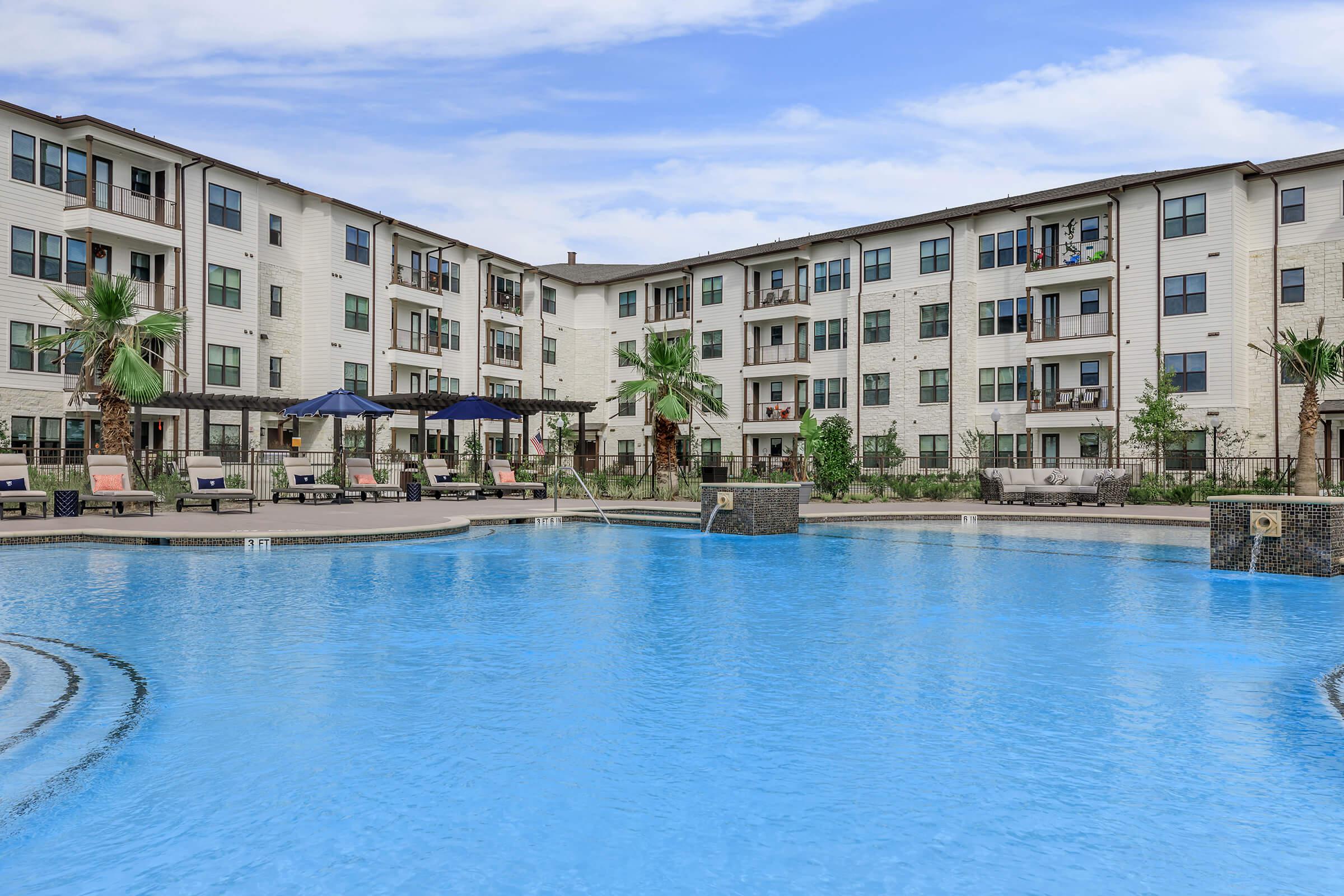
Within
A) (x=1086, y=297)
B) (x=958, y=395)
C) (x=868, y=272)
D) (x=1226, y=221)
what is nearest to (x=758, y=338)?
(x=868, y=272)

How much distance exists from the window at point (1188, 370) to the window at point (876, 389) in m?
11.7

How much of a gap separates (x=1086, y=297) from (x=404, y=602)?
34737 millimetres

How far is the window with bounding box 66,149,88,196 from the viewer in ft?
100

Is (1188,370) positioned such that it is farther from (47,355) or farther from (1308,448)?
(47,355)

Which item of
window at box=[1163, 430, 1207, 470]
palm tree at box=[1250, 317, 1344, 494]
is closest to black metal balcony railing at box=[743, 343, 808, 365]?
window at box=[1163, 430, 1207, 470]

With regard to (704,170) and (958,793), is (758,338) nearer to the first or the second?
(704,170)

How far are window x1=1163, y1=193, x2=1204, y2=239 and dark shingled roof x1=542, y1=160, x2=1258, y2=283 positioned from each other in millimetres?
960

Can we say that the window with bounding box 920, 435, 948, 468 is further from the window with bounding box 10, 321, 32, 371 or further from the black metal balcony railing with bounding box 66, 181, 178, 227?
the window with bounding box 10, 321, 32, 371

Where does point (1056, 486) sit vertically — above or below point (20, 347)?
below

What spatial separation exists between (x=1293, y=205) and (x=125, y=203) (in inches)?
1649

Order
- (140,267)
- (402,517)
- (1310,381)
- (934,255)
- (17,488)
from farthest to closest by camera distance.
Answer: (934,255) < (140,267) < (1310,381) < (402,517) < (17,488)

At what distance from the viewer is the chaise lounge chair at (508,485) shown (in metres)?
26.9

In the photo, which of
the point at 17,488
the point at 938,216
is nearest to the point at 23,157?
the point at 17,488

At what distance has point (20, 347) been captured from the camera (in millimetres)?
29203
